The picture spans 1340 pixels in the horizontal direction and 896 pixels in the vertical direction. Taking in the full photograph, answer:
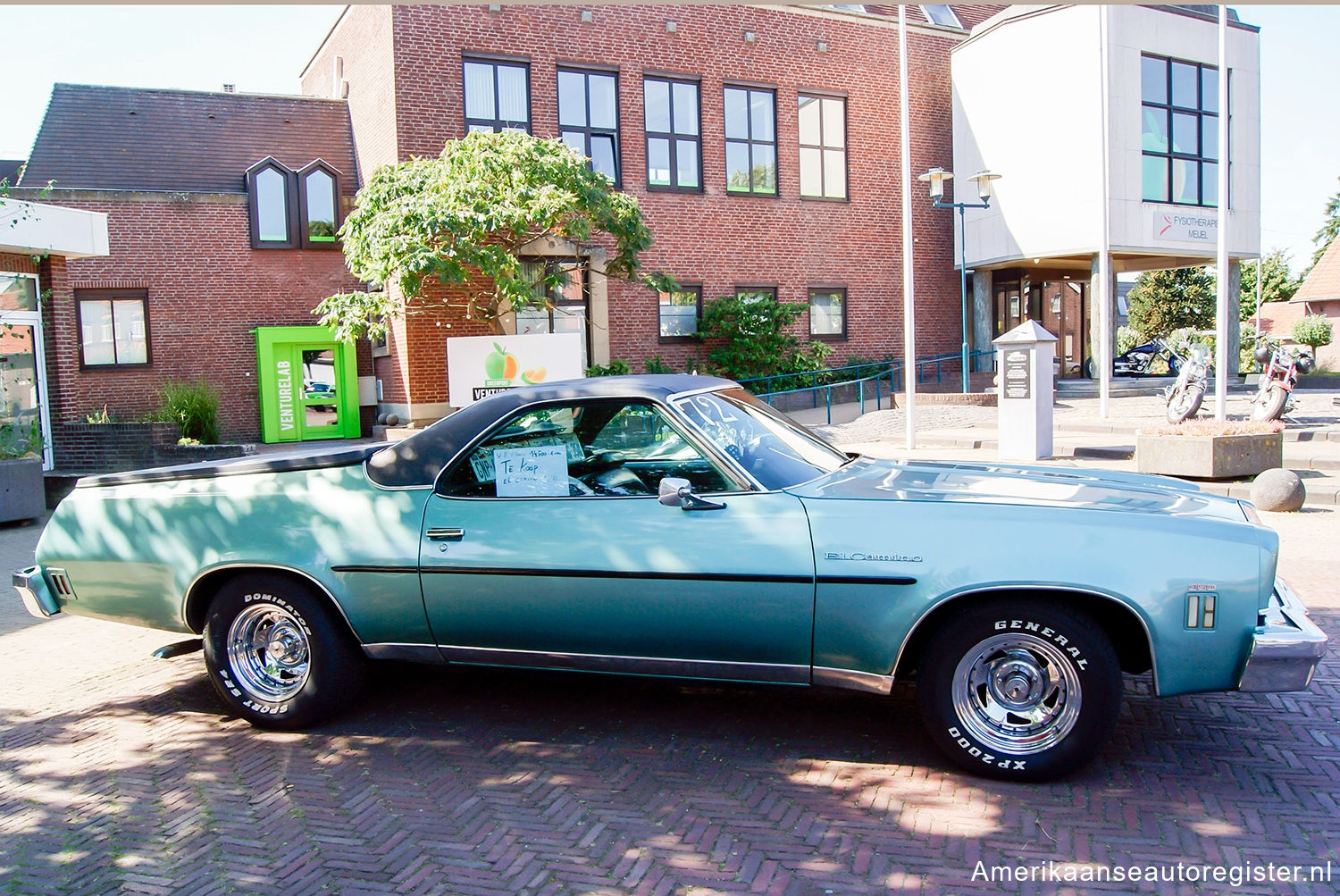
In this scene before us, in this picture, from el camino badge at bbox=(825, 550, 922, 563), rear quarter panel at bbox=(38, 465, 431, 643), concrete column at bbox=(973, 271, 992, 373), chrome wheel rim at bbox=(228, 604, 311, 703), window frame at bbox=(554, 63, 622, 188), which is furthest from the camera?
concrete column at bbox=(973, 271, 992, 373)

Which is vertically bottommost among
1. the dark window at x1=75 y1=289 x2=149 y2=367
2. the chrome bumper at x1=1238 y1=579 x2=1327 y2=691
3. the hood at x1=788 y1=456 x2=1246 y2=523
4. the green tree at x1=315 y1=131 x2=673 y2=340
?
the chrome bumper at x1=1238 y1=579 x2=1327 y2=691

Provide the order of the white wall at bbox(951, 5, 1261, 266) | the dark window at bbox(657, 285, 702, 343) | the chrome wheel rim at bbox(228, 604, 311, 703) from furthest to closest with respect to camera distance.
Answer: the dark window at bbox(657, 285, 702, 343) < the white wall at bbox(951, 5, 1261, 266) < the chrome wheel rim at bbox(228, 604, 311, 703)

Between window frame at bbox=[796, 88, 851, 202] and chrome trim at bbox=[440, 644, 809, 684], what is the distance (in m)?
20.7

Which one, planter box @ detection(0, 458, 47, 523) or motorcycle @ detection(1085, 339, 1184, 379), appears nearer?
planter box @ detection(0, 458, 47, 523)

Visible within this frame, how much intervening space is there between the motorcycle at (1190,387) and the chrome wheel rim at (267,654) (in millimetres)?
13960

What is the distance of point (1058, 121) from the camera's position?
21719 millimetres

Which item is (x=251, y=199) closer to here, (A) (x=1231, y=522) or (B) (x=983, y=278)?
(B) (x=983, y=278)

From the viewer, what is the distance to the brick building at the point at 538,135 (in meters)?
19.6

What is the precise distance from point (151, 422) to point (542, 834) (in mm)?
15061

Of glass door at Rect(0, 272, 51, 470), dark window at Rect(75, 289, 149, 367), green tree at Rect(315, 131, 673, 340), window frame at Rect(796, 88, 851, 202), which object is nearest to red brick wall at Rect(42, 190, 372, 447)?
dark window at Rect(75, 289, 149, 367)

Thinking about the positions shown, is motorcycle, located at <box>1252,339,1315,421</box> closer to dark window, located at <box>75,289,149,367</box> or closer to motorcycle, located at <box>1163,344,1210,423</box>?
motorcycle, located at <box>1163,344,1210,423</box>

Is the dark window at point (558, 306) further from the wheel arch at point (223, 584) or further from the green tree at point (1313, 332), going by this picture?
the green tree at point (1313, 332)

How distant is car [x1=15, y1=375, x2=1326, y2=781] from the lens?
3.47 meters

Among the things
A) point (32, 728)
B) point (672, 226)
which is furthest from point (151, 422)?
point (32, 728)
